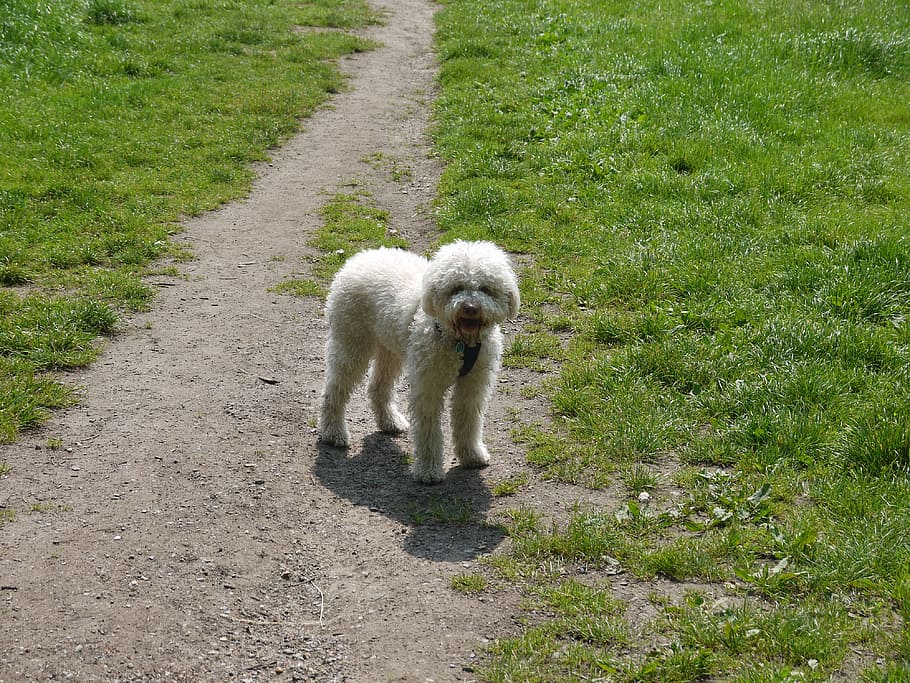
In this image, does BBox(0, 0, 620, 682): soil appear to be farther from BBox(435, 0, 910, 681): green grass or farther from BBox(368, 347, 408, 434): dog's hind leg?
BBox(435, 0, 910, 681): green grass

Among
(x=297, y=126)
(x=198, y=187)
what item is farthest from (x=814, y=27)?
(x=198, y=187)

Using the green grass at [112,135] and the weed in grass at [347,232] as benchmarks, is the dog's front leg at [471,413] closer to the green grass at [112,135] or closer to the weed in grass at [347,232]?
the green grass at [112,135]

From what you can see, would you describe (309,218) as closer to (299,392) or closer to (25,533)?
(299,392)

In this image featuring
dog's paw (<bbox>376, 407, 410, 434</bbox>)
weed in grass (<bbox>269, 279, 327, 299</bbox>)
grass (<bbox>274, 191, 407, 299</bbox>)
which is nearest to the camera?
dog's paw (<bbox>376, 407, 410, 434</bbox>)

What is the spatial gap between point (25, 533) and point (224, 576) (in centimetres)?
124

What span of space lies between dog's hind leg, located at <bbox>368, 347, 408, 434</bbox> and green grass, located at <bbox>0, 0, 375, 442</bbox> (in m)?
2.29

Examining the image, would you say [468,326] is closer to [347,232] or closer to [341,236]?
[341,236]

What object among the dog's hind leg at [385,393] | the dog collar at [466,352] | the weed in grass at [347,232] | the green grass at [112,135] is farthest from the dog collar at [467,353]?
the weed in grass at [347,232]

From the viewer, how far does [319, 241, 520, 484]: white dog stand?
539cm

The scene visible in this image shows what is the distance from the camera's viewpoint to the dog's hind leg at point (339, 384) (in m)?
6.32

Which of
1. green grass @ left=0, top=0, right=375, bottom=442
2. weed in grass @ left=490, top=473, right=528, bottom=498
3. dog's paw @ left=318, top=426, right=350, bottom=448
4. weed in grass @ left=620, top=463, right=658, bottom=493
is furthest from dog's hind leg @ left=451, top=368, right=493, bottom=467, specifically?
green grass @ left=0, top=0, right=375, bottom=442

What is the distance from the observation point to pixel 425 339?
567cm

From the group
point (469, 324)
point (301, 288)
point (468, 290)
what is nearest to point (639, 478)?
point (469, 324)

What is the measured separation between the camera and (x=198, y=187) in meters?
11.3
